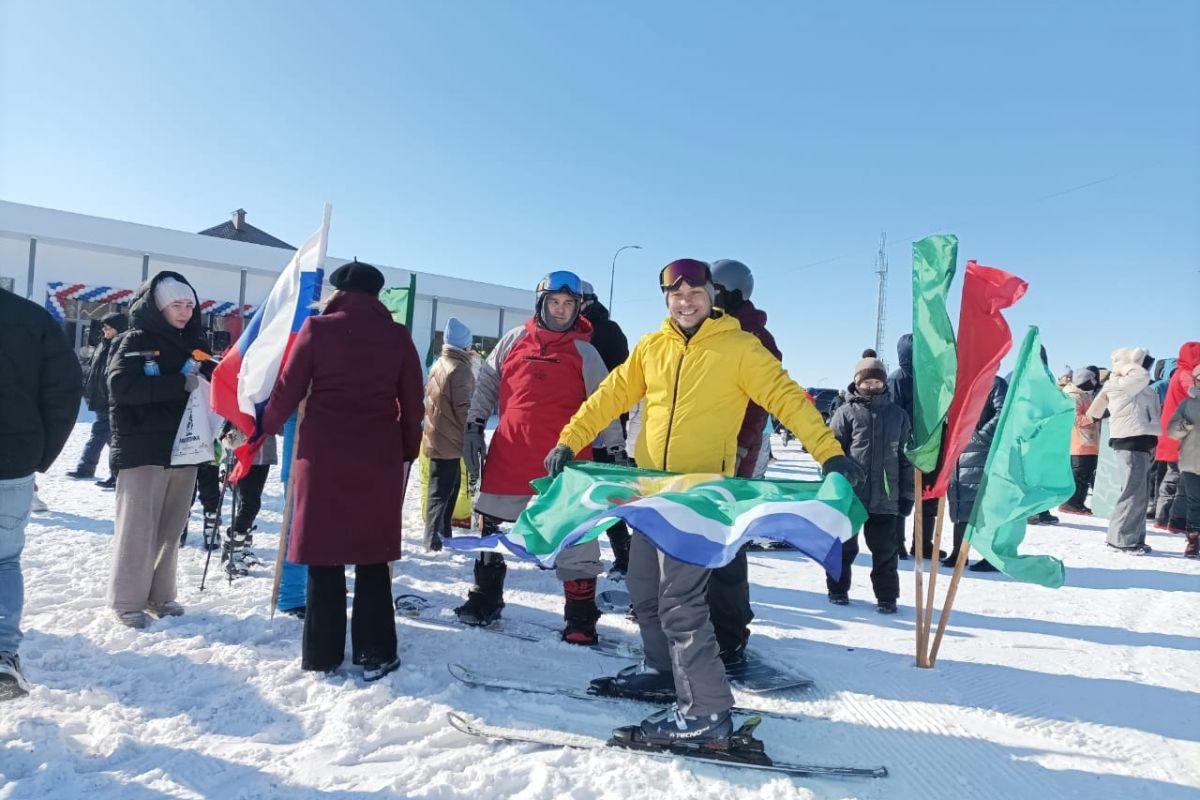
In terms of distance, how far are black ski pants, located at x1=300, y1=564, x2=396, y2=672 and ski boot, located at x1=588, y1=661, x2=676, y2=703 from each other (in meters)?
1.11

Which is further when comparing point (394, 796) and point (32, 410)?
point (32, 410)

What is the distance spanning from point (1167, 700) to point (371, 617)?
418cm

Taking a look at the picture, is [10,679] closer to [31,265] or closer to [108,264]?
[31,265]

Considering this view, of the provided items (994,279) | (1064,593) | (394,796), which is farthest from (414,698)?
(1064,593)

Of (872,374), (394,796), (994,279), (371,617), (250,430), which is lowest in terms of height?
(394,796)

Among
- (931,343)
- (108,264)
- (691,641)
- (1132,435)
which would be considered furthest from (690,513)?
(108,264)

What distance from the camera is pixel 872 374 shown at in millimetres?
5477

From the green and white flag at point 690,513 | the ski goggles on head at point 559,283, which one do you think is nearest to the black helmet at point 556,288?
the ski goggles on head at point 559,283

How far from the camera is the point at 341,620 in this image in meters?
3.52

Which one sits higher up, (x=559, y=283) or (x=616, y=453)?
(x=559, y=283)

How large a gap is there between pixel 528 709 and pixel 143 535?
2609 mm

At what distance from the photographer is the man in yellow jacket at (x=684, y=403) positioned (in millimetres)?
3162

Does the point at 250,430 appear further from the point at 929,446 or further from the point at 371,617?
the point at 929,446

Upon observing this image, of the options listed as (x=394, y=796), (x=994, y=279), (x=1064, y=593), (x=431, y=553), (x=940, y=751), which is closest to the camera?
(x=394, y=796)
